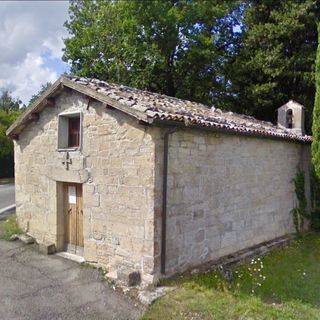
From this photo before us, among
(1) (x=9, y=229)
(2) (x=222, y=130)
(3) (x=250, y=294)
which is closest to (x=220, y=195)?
(2) (x=222, y=130)

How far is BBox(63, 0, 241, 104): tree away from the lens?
21.3 meters

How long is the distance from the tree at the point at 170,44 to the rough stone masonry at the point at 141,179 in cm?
1029

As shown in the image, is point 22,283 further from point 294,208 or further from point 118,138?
point 294,208

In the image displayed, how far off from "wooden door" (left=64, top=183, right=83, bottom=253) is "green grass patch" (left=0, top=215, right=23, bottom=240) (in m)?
2.27

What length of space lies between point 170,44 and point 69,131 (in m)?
12.7

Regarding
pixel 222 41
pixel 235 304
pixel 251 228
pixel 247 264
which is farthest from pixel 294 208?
pixel 222 41

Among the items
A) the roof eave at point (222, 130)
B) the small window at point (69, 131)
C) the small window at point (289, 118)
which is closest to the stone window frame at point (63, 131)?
the small window at point (69, 131)

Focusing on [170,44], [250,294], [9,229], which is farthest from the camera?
[170,44]

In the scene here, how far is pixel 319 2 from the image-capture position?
60.6 feet

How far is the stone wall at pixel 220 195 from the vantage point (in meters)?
8.58

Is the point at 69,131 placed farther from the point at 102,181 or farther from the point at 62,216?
the point at 62,216

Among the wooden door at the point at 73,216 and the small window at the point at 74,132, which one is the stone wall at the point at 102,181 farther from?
the small window at the point at 74,132

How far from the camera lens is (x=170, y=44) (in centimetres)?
2155

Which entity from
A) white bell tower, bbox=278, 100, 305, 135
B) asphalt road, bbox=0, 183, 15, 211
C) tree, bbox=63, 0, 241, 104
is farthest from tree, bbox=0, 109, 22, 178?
white bell tower, bbox=278, 100, 305, 135
